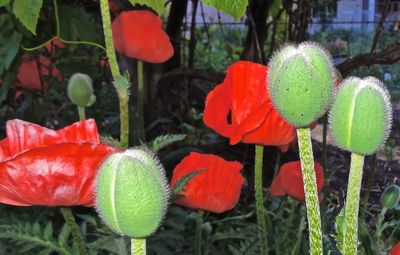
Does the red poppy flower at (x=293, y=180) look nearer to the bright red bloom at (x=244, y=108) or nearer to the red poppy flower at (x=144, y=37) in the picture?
the bright red bloom at (x=244, y=108)

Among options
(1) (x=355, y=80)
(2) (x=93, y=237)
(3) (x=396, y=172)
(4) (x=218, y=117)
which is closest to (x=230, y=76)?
(4) (x=218, y=117)

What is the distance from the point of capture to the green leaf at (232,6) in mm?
684

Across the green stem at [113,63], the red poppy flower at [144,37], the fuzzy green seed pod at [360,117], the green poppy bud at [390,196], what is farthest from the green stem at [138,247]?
the red poppy flower at [144,37]

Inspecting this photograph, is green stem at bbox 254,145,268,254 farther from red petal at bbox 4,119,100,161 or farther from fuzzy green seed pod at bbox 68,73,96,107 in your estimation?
fuzzy green seed pod at bbox 68,73,96,107

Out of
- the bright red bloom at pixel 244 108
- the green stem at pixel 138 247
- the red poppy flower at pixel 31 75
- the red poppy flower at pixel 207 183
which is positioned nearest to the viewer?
the green stem at pixel 138 247

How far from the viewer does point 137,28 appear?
1.25m

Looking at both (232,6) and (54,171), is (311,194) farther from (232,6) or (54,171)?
(232,6)

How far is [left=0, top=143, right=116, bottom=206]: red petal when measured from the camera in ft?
1.75

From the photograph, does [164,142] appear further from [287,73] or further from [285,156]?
[285,156]

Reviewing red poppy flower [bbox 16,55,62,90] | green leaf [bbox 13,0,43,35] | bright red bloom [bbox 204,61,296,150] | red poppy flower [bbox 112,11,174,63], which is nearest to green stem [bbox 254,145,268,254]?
bright red bloom [bbox 204,61,296,150]

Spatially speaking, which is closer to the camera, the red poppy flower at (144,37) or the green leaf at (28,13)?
the green leaf at (28,13)

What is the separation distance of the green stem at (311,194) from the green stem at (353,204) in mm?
19

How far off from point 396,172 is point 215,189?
1316 mm

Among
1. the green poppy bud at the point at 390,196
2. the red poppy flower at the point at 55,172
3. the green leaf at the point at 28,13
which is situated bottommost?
the green poppy bud at the point at 390,196
